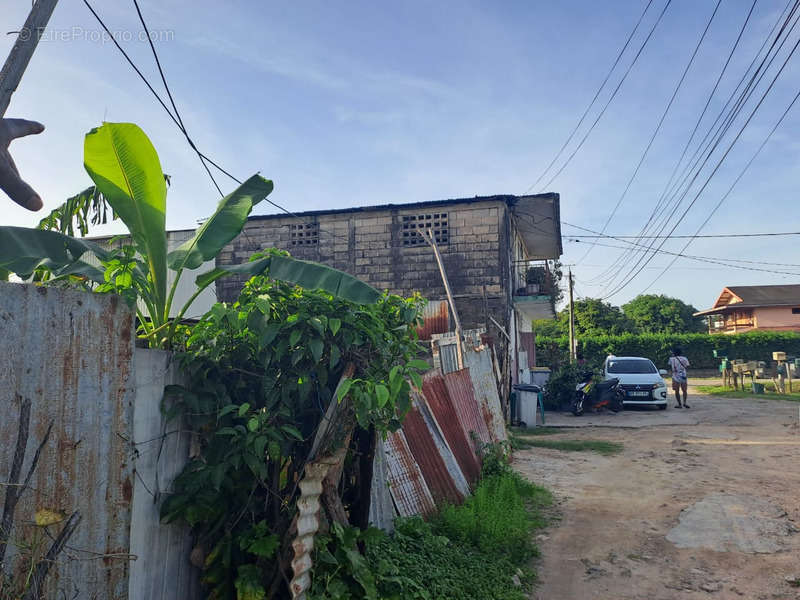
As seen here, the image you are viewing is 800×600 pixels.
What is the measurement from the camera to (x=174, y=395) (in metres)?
2.98

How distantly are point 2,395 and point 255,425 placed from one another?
108 centimetres

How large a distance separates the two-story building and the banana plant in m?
9.70

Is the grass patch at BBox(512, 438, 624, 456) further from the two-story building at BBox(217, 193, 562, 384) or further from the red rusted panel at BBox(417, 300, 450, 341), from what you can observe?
the two-story building at BBox(217, 193, 562, 384)

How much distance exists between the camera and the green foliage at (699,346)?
30453mm

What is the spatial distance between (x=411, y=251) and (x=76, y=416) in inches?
483

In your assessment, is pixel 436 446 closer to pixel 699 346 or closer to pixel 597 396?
pixel 597 396

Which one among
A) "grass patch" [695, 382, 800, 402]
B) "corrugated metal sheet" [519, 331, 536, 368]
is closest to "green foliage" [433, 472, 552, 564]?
"corrugated metal sheet" [519, 331, 536, 368]

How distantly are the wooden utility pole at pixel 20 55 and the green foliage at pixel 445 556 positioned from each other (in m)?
4.14

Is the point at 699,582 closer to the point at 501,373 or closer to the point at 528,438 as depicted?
the point at 528,438

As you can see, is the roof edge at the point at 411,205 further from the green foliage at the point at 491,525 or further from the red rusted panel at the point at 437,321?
the green foliage at the point at 491,525

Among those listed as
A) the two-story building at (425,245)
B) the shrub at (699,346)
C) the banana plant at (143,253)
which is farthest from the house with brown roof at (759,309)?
the banana plant at (143,253)

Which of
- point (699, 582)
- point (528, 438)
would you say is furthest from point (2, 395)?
point (528, 438)

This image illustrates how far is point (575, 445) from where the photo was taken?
397 inches

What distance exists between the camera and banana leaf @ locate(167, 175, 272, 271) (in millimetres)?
3441
